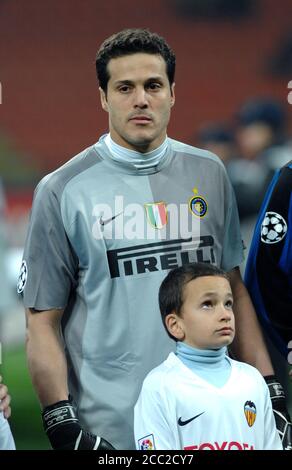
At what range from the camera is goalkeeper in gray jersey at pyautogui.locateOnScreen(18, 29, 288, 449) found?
2559mm

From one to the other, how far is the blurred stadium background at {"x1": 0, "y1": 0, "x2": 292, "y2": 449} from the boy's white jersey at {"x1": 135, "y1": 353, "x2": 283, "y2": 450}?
3492 mm

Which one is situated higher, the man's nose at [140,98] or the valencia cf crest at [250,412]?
the man's nose at [140,98]

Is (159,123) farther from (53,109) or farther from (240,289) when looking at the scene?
(53,109)

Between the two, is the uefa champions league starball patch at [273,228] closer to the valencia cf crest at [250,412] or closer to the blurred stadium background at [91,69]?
the valencia cf crest at [250,412]

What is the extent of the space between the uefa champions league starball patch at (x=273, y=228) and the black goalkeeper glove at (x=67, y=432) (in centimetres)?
75

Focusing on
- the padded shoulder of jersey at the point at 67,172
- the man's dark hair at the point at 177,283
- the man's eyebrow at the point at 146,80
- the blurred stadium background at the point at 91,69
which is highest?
the blurred stadium background at the point at 91,69

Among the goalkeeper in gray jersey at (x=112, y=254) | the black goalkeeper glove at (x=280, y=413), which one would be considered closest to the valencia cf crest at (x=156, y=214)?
the goalkeeper in gray jersey at (x=112, y=254)

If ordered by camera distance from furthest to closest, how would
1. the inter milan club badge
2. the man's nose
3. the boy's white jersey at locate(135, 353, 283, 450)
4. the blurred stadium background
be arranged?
the blurred stadium background → the inter milan club badge → the man's nose → the boy's white jersey at locate(135, 353, 283, 450)

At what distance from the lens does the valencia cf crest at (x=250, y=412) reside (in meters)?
2.45

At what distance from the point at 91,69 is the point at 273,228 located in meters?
3.92

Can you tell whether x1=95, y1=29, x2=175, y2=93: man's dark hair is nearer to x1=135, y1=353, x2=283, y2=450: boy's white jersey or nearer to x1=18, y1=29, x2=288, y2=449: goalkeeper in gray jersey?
x1=18, y1=29, x2=288, y2=449: goalkeeper in gray jersey

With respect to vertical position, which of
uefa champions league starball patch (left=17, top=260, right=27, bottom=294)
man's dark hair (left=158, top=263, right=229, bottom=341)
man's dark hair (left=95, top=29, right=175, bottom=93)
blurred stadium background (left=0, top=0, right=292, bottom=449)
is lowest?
man's dark hair (left=158, top=263, right=229, bottom=341)

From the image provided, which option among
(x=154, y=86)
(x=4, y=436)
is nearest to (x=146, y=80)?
(x=154, y=86)

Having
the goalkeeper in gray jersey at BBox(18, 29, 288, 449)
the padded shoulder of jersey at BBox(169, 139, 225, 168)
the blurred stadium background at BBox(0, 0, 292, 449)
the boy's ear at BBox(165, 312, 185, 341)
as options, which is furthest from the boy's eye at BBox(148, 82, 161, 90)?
the blurred stadium background at BBox(0, 0, 292, 449)
